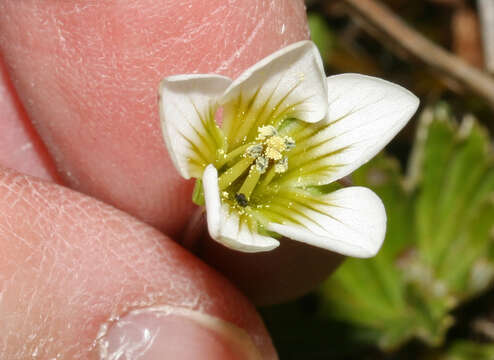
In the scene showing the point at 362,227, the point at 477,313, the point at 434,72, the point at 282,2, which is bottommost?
the point at 477,313

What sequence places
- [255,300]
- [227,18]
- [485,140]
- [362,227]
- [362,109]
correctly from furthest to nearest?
[485,140] → [255,300] → [227,18] → [362,109] → [362,227]

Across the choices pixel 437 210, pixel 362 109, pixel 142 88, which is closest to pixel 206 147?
pixel 142 88

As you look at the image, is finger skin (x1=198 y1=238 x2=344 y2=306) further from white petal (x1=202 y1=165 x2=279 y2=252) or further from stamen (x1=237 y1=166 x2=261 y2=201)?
white petal (x1=202 y1=165 x2=279 y2=252)

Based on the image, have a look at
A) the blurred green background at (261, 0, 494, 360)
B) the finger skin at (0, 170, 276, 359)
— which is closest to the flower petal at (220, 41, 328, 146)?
the finger skin at (0, 170, 276, 359)

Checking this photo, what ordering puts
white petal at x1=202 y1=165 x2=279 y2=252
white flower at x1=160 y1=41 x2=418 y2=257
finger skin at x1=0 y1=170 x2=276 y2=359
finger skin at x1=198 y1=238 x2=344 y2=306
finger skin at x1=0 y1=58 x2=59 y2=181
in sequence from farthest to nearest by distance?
finger skin at x1=0 y1=58 x2=59 y2=181
finger skin at x1=198 y1=238 x2=344 y2=306
finger skin at x1=0 y1=170 x2=276 y2=359
white flower at x1=160 y1=41 x2=418 y2=257
white petal at x1=202 y1=165 x2=279 y2=252

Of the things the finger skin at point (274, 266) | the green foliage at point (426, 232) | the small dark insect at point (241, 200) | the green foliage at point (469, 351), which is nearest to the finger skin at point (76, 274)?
the finger skin at point (274, 266)

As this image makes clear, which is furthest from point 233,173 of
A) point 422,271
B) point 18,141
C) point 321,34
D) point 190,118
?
point 321,34

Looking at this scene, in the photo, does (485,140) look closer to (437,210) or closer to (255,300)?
(437,210)
